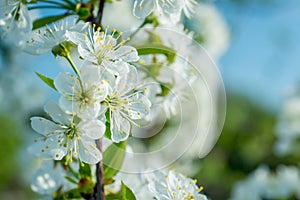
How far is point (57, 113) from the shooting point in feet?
2.88

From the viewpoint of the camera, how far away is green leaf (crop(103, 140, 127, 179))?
1011 mm

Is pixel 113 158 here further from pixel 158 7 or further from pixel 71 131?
pixel 158 7

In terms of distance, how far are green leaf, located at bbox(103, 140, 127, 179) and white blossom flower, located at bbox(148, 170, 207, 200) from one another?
3.1 inches

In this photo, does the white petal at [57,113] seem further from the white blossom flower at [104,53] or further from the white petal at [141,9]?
the white petal at [141,9]

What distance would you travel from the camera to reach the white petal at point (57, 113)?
871mm

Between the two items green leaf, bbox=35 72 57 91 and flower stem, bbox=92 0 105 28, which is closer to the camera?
green leaf, bbox=35 72 57 91

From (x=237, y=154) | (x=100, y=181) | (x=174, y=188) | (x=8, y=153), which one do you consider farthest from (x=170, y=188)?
(x=8, y=153)

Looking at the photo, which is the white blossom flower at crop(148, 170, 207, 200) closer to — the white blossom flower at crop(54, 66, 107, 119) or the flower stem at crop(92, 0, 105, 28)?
the white blossom flower at crop(54, 66, 107, 119)

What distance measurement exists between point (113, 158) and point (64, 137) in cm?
15

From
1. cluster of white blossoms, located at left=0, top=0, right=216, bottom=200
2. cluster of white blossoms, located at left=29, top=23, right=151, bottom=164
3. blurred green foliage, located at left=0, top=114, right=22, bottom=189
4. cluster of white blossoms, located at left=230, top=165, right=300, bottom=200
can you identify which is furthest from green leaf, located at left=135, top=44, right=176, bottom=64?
blurred green foliage, located at left=0, top=114, right=22, bottom=189

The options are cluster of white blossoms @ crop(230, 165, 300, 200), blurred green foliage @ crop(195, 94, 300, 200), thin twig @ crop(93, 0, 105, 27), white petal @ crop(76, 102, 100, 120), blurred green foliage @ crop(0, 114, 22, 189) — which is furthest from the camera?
blurred green foliage @ crop(0, 114, 22, 189)

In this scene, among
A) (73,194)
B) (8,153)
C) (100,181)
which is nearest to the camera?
(100,181)

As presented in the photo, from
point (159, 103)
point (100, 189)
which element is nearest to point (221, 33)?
point (159, 103)

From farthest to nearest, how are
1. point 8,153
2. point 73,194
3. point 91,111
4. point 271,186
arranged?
1. point 8,153
2. point 271,186
3. point 73,194
4. point 91,111
